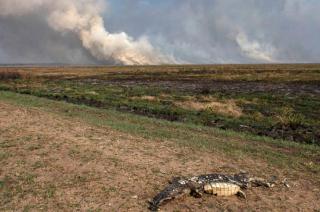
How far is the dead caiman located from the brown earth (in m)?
0.18

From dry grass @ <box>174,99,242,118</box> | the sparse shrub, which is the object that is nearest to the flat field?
the sparse shrub

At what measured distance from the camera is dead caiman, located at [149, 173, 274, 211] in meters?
10.3

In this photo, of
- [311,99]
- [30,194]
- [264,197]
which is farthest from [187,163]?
[311,99]

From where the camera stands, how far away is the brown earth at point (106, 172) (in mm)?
10445

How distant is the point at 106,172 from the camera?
12.2 m

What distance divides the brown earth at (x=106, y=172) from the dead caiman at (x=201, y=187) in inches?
7.0

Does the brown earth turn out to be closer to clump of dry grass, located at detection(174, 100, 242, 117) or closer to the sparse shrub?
the sparse shrub

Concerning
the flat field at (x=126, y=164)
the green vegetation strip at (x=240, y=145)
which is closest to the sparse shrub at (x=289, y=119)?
the flat field at (x=126, y=164)

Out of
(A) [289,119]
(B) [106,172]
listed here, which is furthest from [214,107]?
(B) [106,172]

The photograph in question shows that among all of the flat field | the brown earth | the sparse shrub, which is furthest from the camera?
the sparse shrub

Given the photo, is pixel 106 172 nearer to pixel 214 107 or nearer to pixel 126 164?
pixel 126 164

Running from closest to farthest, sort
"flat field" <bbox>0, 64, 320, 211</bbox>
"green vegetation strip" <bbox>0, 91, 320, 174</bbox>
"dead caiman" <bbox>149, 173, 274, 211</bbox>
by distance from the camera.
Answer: "dead caiman" <bbox>149, 173, 274, 211</bbox>
"flat field" <bbox>0, 64, 320, 211</bbox>
"green vegetation strip" <bbox>0, 91, 320, 174</bbox>

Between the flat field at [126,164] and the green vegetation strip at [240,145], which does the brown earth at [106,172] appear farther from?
the green vegetation strip at [240,145]

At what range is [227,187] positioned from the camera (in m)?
10.7
